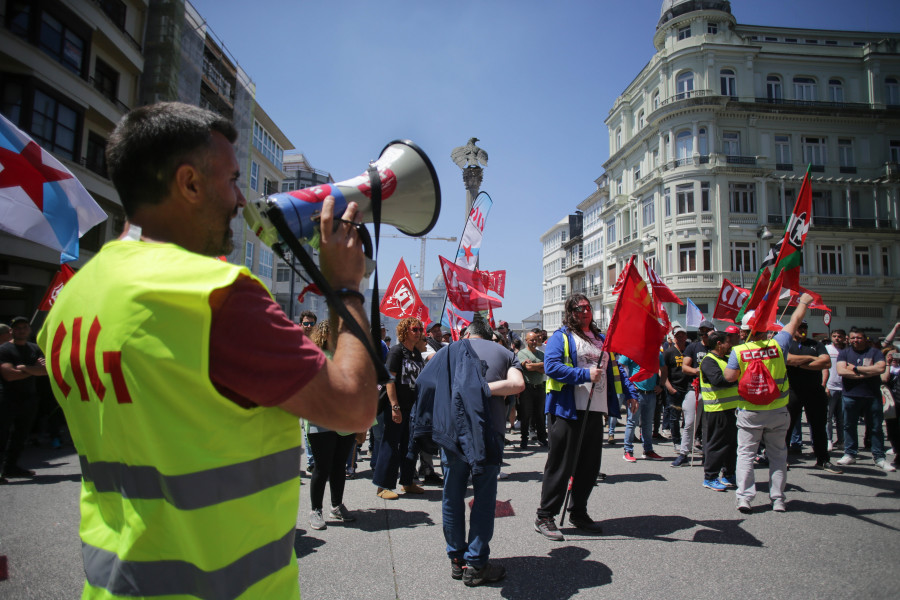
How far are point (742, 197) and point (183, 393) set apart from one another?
39.1 metres

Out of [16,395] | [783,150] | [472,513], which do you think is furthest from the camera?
[783,150]

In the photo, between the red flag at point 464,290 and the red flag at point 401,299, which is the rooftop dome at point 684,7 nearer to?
the red flag at point 401,299

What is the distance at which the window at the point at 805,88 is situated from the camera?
117 feet

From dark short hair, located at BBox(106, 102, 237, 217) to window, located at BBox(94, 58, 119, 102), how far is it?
21.2m

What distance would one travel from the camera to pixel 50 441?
9.45 metres

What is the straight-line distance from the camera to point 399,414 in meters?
6.37

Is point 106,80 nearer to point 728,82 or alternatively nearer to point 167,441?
point 167,441

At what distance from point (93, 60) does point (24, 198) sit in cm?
1739

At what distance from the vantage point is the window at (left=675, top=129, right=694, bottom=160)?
113 feet

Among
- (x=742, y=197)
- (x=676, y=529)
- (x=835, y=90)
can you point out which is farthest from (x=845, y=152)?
(x=676, y=529)

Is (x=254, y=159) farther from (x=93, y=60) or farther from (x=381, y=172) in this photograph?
(x=381, y=172)

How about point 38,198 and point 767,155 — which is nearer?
point 38,198

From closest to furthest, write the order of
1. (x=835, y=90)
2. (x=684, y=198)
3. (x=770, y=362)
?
(x=770, y=362) → (x=684, y=198) → (x=835, y=90)

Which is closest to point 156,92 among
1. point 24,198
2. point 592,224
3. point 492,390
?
point 24,198
